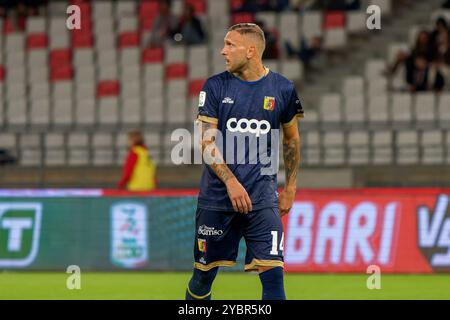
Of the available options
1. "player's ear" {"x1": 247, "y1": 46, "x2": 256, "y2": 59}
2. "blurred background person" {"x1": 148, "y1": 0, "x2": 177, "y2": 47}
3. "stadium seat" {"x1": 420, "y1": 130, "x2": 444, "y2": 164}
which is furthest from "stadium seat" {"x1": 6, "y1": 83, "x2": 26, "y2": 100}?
"player's ear" {"x1": 247, "y1": 46, "x2": 256, "y2": 59}

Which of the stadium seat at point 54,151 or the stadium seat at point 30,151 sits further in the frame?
the stadium seat at point 54,151

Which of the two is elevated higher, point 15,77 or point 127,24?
point 127,24

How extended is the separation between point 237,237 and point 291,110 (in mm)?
1062

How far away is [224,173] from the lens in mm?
9414

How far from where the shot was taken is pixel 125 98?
2539cm

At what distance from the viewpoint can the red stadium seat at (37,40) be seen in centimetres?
2723

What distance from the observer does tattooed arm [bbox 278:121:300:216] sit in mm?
9859

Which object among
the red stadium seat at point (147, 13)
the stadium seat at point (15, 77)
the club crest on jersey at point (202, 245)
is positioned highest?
the red stadium seat at point (147, 13)

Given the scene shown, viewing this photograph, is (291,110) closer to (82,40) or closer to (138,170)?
(138,170)

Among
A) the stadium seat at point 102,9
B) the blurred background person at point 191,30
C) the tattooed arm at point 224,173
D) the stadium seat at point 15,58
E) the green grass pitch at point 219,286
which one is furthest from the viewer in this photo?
the stadium seat at point 102,9

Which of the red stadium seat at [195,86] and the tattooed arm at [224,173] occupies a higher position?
the red stadium seat at [195,86]

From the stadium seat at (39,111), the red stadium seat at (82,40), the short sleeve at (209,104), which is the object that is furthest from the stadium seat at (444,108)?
the short sleeve at (209,104)

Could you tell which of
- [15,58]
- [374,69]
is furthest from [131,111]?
[374,69]

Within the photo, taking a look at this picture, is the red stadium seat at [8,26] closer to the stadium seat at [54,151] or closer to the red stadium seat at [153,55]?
the red stadium seat at [153,55]
